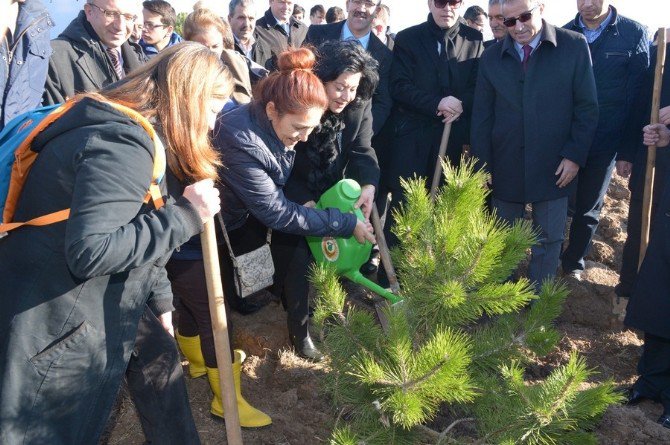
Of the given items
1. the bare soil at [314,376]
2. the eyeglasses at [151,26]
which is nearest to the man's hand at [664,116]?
the bare soil at [314,376]

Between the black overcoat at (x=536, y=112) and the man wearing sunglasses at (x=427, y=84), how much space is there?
1.00 ft

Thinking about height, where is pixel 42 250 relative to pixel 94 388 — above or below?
above

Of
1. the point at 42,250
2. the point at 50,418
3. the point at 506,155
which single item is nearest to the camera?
the point at 42,250

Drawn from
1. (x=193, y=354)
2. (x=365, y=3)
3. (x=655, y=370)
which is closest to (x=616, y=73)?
→ (x=365, y=3)

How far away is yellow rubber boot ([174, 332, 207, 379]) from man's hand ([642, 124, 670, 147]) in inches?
108

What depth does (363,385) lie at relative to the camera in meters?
1.88

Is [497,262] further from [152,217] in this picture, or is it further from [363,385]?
[152,217]

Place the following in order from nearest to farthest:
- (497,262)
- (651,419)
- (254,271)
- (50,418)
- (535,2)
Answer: (50,418) < (497,262) < (254,271) < (651,419) < (535,2)

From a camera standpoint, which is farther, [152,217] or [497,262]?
[497,262]

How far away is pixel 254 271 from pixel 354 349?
30.4 inches

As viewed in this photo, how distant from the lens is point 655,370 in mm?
2893

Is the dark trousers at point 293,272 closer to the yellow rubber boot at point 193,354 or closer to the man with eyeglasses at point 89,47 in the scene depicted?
the yellow rubber boot at point 193,354

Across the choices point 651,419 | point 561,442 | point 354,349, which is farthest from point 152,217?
point 651,419

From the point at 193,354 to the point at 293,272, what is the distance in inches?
24.5
